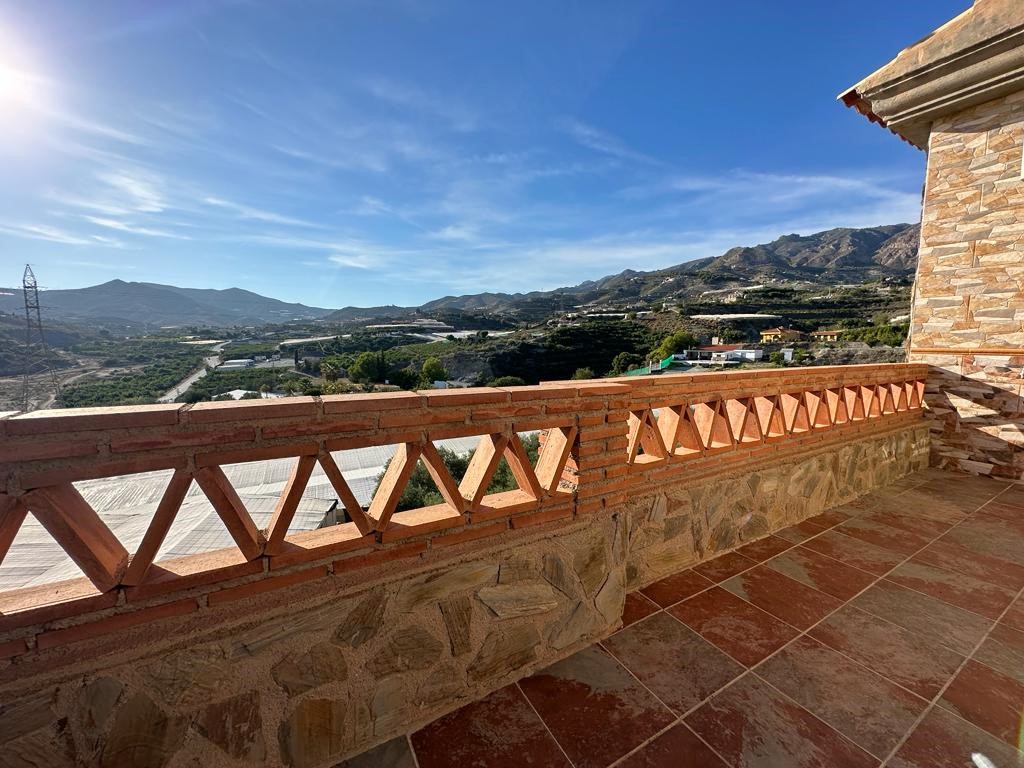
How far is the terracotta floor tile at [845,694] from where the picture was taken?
1.68 m

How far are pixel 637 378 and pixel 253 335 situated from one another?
215ft

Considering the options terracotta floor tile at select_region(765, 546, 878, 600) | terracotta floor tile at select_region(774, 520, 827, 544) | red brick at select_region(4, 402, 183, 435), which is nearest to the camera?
red brick at select_region(4, 402, 183, 435)

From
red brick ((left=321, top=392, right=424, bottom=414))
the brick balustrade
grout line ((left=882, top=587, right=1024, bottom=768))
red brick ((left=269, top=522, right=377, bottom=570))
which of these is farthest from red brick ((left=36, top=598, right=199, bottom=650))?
grout line ((left=882, top=587, right=1024, bottom=768))

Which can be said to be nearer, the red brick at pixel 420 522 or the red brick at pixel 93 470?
the red brick at pixel 93 470

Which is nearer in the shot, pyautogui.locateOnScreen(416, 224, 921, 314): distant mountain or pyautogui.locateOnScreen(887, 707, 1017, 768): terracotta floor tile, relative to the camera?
pyautogui.locateOnScreen(887, 707, 1017, 768): terracotta floor tile

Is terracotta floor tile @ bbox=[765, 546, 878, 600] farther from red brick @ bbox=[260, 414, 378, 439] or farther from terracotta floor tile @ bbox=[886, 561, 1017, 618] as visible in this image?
red brick @ bbox=[260, 414, 378, 439]

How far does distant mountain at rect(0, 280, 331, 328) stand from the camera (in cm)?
6775

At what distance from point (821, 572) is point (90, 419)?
12.3 ft

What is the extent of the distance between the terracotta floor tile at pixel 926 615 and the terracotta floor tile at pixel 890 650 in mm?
77

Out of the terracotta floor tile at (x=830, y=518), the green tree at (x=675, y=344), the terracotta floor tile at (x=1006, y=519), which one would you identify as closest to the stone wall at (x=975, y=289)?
the terracotta floor tile at (x=1006, y=519)

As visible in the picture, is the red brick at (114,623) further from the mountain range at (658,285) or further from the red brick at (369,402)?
the mountain range at (658,285)

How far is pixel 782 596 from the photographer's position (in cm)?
255

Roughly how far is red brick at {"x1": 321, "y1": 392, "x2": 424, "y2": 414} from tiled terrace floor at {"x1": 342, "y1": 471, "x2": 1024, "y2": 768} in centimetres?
130

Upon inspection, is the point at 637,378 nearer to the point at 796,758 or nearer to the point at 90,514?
the point at 796,758
